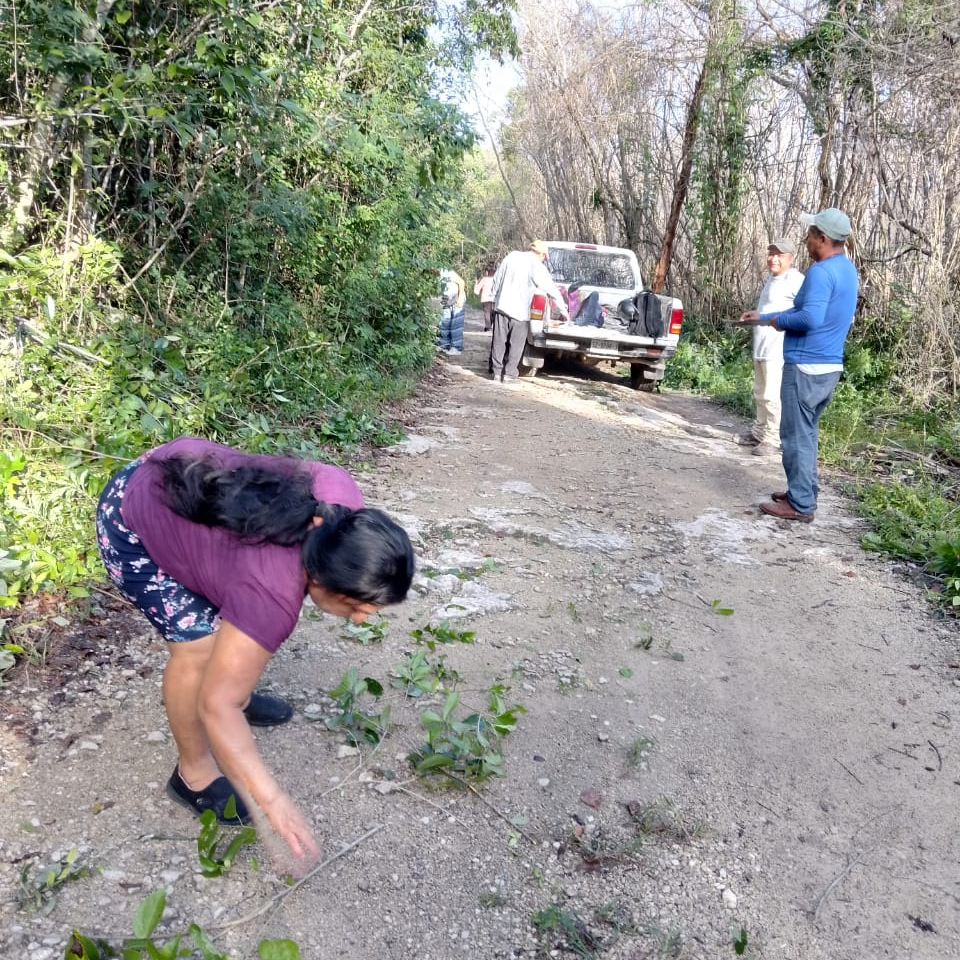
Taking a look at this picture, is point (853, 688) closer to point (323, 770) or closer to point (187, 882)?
point (323, 770)

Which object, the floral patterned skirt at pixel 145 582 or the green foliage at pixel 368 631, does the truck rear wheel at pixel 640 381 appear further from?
the floral patterned skirt at pixel 145 582

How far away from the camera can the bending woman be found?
187 centimetres

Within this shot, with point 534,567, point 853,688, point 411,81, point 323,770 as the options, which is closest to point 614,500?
point 534,567

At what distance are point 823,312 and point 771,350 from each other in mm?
2183

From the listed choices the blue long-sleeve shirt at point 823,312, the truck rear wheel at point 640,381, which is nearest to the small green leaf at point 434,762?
the blue long-sleeve shirt at point 823,312

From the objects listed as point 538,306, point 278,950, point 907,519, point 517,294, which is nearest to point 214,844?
point 278,950

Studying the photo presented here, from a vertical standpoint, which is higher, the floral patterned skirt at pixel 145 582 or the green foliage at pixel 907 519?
the floral patterned skirt at pixel 145 582

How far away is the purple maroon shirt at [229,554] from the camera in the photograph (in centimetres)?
190

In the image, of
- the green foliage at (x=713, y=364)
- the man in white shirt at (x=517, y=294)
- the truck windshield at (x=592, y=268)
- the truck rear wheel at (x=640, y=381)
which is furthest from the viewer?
the truck windshield at (x=592, y=268)

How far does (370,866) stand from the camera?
242 centimetres

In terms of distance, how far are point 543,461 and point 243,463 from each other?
490 cm

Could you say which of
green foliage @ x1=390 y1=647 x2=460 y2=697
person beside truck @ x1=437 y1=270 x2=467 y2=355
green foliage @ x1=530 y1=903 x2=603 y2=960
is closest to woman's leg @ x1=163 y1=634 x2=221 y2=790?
green foliage @ x1=390 y1=647 x2=460 y2=697

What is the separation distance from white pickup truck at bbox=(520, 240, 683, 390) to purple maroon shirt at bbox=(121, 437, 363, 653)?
871cm

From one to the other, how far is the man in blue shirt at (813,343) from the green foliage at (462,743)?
10.7 ft
